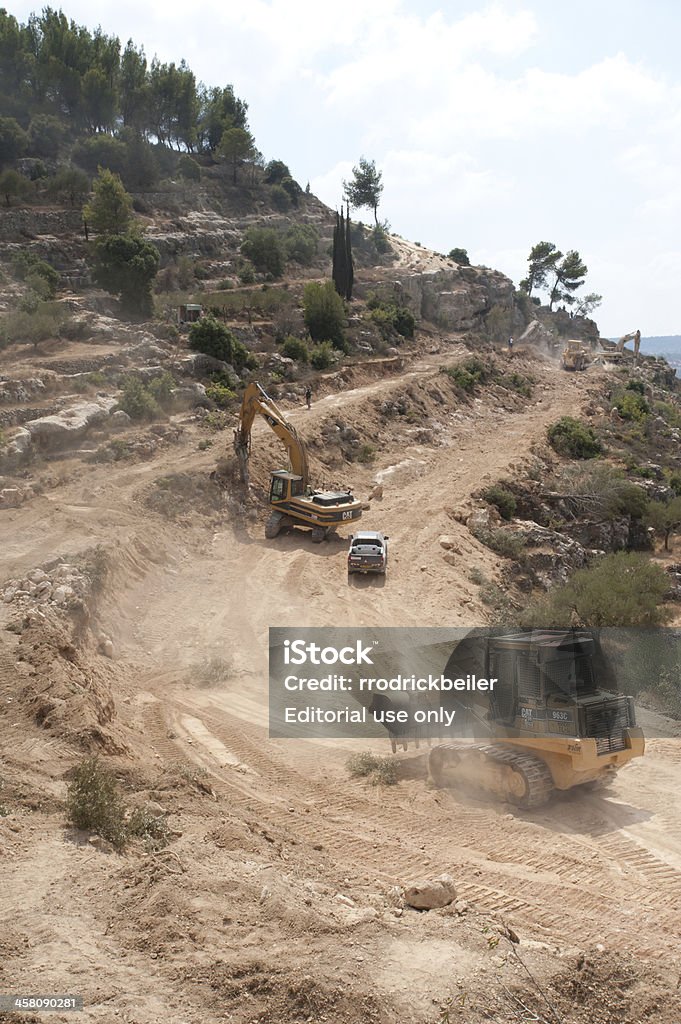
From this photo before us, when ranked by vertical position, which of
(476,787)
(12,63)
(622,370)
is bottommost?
(476,787)

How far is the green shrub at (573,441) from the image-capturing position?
120ft

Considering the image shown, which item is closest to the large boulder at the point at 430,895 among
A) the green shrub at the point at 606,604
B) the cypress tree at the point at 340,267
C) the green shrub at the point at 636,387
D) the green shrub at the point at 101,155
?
the green shrub at the point at 606,604

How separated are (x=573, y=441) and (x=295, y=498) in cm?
1950

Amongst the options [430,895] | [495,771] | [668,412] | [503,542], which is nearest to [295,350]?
[503,542]

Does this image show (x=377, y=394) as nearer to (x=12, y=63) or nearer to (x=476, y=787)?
(x=476, y=787)

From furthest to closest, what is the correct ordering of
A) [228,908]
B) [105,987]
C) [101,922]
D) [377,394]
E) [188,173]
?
[188,173] → [377,394] → [228,908] → [101,922] → [105,987]

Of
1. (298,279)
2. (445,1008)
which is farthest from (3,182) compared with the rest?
(445,1008)

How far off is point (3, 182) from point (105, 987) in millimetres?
55017

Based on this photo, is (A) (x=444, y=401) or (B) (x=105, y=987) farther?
(A) (x=444, y=401)

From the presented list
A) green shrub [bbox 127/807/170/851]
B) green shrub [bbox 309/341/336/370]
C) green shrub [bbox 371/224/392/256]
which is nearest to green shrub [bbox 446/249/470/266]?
green shrub [bbox 371/224/392/256]

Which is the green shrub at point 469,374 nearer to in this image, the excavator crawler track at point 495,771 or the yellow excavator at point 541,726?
the yellow excavator at point 541,726

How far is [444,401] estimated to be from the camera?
40.2 meters

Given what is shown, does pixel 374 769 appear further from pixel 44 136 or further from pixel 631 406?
pixel 44 136

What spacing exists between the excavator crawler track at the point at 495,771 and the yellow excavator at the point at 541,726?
14mm
